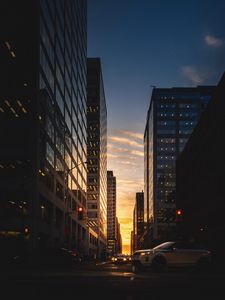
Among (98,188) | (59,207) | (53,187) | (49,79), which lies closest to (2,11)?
(49,79)

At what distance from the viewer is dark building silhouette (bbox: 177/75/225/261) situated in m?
61.0

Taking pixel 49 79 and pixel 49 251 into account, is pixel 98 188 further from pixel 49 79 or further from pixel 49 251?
pixel 49 251

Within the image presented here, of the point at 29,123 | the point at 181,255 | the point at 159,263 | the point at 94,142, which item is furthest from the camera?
the point at 94,142

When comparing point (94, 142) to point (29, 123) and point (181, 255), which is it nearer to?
point (29, 123)

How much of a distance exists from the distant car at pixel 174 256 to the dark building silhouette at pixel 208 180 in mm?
34638

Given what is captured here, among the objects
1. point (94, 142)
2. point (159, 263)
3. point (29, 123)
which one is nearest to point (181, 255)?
point (159, 263)

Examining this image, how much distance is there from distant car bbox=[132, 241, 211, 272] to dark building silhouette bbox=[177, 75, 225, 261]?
34.6 meters

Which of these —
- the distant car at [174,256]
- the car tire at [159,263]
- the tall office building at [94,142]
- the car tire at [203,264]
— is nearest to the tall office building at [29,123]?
the distant car at [174,256]

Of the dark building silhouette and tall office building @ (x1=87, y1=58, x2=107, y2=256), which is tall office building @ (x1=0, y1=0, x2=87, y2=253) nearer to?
the dark building silhouette


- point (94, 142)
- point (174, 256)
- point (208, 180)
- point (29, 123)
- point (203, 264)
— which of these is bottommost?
point (203, 264)

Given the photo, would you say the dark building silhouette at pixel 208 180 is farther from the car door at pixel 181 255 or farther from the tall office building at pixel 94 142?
the tall office building at pixel 94 142

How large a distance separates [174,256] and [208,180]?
44421 millimetres

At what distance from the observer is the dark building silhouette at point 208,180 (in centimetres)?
6097

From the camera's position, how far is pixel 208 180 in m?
68.3
